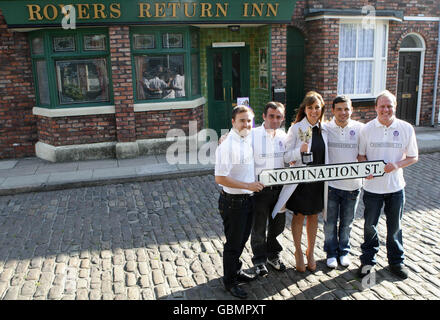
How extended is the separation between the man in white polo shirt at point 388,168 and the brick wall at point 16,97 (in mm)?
8712

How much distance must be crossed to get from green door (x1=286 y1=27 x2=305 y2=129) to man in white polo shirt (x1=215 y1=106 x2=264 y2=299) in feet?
27.2

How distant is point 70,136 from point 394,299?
8278 mm

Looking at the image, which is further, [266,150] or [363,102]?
[363,102]

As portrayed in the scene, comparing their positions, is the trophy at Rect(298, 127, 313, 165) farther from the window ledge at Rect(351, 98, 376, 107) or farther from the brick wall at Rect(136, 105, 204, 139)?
the window ledge at Rect(351, 98, 376, 107)

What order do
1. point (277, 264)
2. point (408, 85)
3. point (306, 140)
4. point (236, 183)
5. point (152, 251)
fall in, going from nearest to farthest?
point (236, 183)
point (306, 140)
point (277, 264)
point (152, 251)
point (408, 85)

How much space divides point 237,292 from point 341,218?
1.55 meters

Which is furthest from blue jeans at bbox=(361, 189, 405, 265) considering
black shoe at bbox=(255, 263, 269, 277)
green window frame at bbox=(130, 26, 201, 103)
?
green window frame at bbox=(130, 26, 201, 103)

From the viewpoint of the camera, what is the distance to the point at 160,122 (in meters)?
10.5

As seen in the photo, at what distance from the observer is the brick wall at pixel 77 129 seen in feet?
33.0

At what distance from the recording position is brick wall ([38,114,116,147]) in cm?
1005

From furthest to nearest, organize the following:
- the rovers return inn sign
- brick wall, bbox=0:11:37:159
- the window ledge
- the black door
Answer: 1. the black door
2. the window ledge
3. brick wall, bbox=0:11:37:159
4. the rovers return inn sign

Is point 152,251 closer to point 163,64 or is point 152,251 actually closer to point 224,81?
point 163,64

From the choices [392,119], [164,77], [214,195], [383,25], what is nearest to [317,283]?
[392,119]

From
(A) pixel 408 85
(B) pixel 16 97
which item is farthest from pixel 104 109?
(A) pixel 408 85
